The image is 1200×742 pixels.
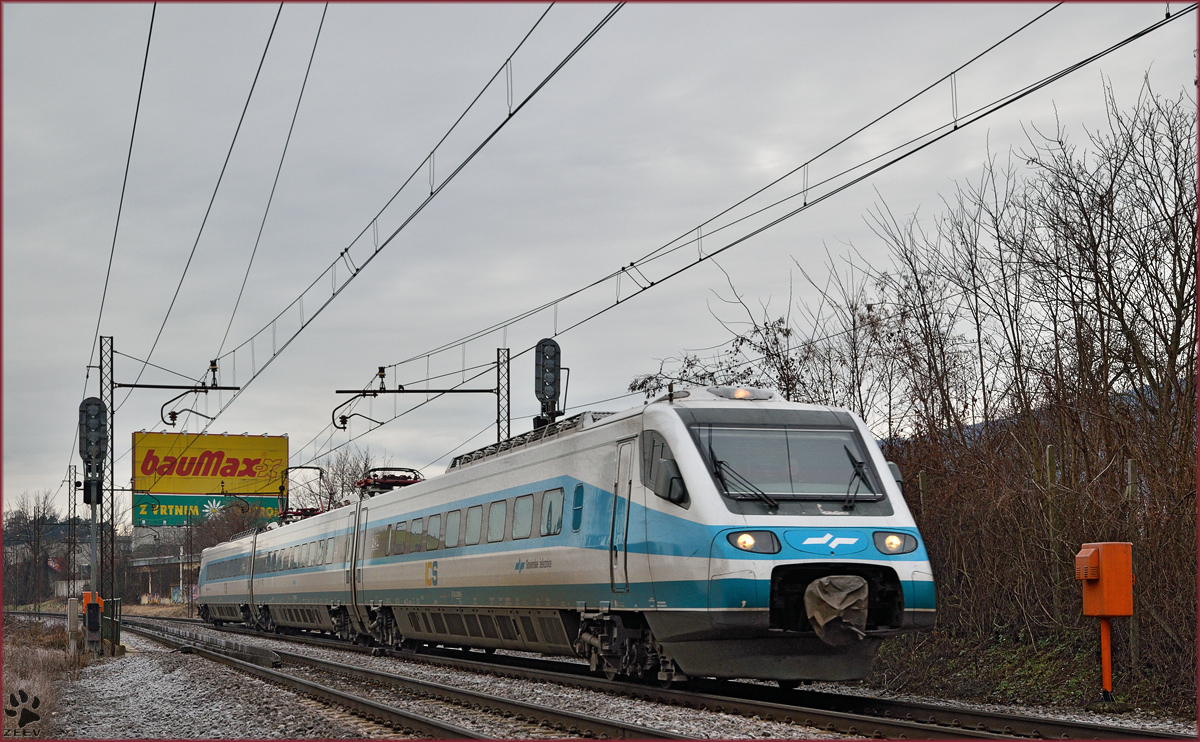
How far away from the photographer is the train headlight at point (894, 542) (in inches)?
475

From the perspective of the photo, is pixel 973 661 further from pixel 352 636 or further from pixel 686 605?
pixel 352 636

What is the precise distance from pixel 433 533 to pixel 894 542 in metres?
10.4

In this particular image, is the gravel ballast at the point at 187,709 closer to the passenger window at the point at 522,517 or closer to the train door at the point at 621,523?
the train door at the point at 621,523

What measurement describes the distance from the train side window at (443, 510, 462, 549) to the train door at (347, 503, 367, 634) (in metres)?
5.92

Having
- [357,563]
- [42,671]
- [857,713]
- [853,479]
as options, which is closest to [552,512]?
[853,479]

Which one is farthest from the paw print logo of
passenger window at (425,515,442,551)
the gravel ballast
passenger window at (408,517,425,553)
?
passenger window at (408,517,425,553)

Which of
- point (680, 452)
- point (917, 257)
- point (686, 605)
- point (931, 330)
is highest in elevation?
point (917, 257)

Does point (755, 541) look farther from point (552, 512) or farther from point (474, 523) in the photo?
point (474, 523)

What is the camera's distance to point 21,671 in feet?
69.6

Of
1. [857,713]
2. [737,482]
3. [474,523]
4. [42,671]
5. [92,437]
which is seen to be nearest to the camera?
[857,713]

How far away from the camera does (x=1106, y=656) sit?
36.1 feet

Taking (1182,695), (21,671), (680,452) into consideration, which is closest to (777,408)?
(680,452)

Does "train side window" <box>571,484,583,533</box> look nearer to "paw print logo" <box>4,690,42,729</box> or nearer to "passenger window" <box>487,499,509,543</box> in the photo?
"passenger window" <box>487,499,509,543</box>

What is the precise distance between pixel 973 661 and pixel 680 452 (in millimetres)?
4496
